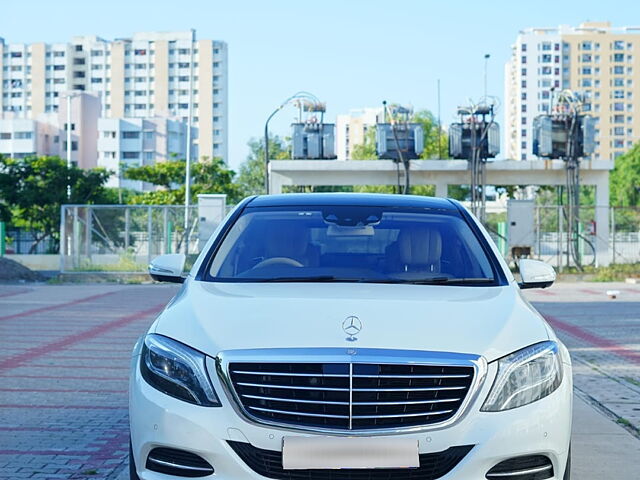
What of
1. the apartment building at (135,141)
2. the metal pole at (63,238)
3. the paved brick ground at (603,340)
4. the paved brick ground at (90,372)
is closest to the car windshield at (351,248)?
the paved brick ground at (90,372)

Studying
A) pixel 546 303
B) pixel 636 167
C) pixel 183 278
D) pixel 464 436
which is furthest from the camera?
pixel 636 167

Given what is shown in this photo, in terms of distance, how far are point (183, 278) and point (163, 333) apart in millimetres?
1425

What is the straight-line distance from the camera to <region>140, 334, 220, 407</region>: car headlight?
13.3 feet

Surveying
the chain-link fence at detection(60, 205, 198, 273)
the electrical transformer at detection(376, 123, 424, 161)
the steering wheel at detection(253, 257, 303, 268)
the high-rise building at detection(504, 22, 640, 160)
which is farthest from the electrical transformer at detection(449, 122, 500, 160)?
the high-rise building at detection(504, 22, 640, 160)

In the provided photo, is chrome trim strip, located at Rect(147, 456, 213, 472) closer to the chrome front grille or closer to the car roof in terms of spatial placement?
the chrome front grille

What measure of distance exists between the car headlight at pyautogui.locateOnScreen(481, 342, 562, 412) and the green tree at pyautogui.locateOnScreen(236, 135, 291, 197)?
64.8 meters

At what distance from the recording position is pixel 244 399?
13.1 feet

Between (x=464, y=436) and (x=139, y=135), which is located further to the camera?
(x=139, y=135)

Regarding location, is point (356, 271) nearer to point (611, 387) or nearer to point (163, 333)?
point (163, 333)

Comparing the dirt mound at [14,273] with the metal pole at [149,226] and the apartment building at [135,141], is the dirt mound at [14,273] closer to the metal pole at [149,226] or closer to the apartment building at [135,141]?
the metal pole at [149,226]

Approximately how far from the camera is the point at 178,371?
4152 mm

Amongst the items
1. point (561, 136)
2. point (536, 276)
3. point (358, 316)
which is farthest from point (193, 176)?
point (358, 316)

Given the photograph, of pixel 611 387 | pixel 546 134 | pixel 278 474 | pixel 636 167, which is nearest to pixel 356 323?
pixel 278 474

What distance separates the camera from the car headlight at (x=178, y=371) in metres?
4.04
